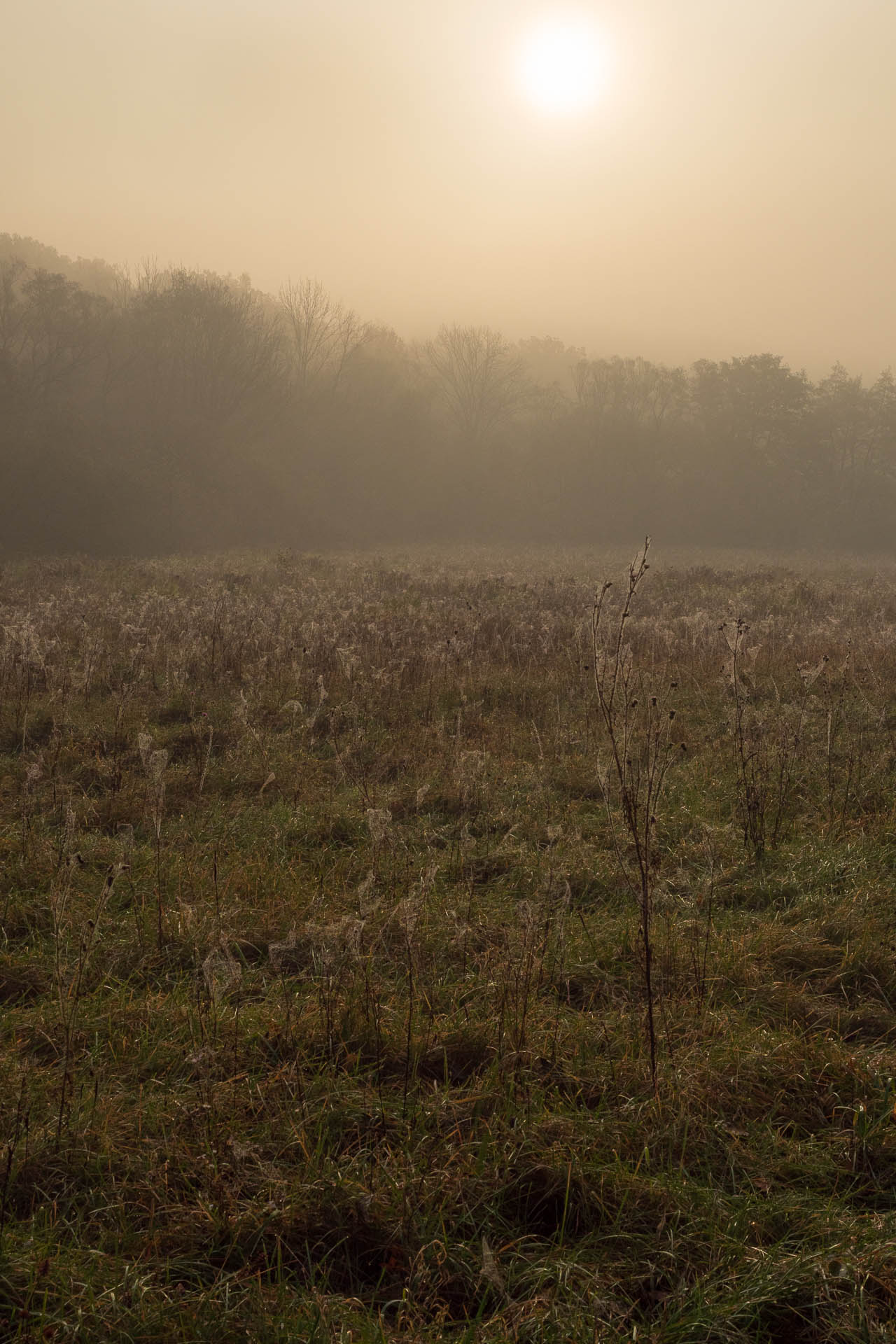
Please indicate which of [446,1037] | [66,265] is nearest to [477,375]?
[66,265]

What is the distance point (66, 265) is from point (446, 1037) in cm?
6159

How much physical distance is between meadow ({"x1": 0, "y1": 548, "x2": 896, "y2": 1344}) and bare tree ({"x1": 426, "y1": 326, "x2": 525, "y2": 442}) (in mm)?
54162

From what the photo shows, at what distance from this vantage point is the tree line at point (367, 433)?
3709 cm

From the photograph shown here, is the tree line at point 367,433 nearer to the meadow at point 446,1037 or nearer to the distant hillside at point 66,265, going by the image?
the distant hillside at point 66,265

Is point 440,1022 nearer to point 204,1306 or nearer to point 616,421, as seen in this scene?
point 204,1306

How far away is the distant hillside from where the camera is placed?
51.4 m

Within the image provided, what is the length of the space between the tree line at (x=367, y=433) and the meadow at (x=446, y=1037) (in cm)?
2851

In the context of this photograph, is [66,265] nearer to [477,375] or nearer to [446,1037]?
[477,375]

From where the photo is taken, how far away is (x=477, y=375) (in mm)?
59812

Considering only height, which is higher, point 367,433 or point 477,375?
point 477,375

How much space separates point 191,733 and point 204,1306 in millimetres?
6129

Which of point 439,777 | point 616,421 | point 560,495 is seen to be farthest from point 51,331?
point 439,777

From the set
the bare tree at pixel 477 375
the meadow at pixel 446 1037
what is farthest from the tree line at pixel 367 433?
the meadow at pixel 446 1037

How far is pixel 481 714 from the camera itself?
905cm
